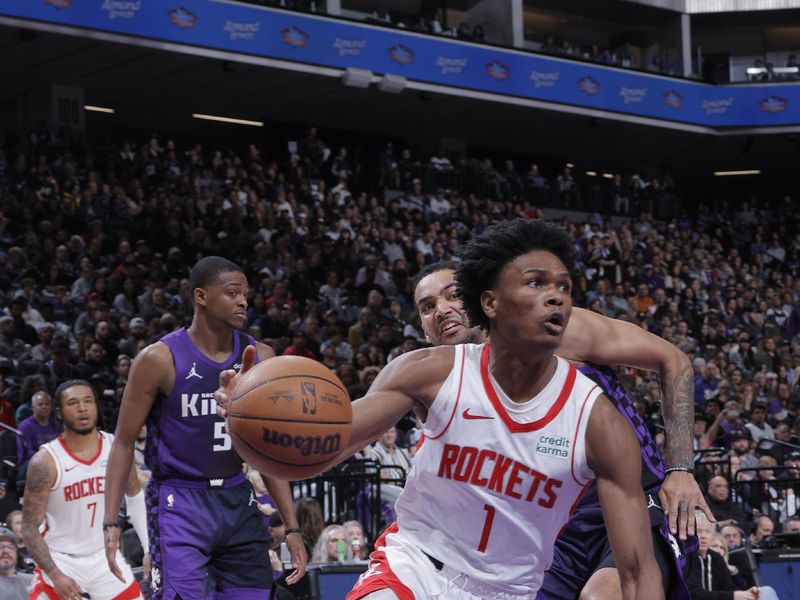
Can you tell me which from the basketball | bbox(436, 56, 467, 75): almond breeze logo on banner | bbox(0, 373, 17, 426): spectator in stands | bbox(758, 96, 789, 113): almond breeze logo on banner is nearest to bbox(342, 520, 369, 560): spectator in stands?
bbox(0, 373, 17, 426): spectator in stands

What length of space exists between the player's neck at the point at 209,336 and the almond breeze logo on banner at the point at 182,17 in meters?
16.2

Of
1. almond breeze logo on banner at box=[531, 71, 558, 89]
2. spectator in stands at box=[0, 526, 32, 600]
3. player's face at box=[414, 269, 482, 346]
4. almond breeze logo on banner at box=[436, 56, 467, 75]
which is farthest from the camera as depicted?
almond breeze logo on banner at box=[531, 71, 558, 89]

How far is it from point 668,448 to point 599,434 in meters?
0.84

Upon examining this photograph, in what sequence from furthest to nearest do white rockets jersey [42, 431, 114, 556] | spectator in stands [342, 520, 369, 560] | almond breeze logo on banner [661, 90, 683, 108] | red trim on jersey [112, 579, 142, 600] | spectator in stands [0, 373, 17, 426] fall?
1. almond breeze logo on banner [661, 90, 683, 108]
2. spectator in stands [0, 373, 17, 426]
3. spectator in stands [342, 520, 369, 560]
4. white rockets jersey [42, 431, 114, 556]
5. red trim on jersey [112, 579, 142, 600]

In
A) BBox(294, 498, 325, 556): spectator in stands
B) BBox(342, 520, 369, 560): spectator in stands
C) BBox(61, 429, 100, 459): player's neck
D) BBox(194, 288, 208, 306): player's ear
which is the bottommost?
BBox(342, 520, 369, 560): spectator in stands

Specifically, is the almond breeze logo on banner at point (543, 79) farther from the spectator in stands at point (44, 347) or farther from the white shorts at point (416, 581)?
the white shorts at point (416, 581)

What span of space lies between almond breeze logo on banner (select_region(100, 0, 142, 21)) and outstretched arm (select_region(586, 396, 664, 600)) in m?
18.0

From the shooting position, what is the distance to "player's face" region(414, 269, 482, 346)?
4.99m

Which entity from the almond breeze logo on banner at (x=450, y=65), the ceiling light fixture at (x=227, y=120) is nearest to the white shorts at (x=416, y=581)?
the almond breeze logo on banner at (x=450, y=65)

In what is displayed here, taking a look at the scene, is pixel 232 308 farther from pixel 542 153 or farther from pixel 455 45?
pixel 542 153

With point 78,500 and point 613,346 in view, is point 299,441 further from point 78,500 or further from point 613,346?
point 78,500

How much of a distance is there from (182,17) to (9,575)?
573 inches

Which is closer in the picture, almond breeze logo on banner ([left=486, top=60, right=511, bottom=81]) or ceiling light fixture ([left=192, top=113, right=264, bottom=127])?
almond breeze logo on banner ([left=486, top=60, right=511, bottom=81])

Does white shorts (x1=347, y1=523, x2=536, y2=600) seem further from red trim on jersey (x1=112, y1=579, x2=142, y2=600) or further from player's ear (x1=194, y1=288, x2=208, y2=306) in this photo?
red trim on jersey (x1=112, y1=579, x2=142, y2=600)
